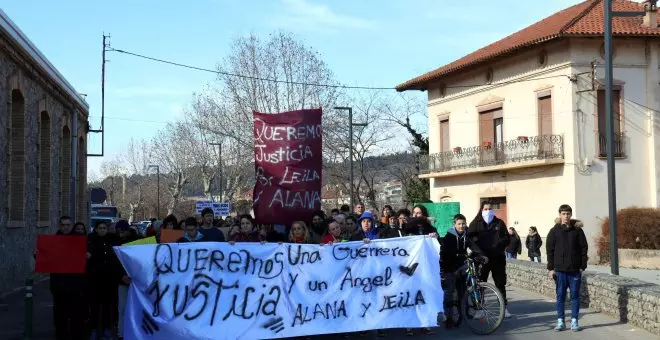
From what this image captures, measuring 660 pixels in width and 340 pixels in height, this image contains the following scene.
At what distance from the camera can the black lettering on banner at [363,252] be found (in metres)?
10.6

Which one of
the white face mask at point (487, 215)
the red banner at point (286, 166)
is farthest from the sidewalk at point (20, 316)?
the white face mask at point (487, 215)

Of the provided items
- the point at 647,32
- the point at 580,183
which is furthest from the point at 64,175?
the point at 647,32

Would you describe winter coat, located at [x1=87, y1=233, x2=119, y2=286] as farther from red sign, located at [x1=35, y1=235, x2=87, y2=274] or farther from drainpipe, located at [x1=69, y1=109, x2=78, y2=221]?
drainpipe, located at [x1=69, y1=109, x2=78, y2=221]

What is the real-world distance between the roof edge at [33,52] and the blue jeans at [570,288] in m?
12.2

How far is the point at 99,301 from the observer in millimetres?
11391

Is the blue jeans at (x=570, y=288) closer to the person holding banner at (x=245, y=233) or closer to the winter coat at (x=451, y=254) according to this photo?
the winter coat at (x=451, y=254)

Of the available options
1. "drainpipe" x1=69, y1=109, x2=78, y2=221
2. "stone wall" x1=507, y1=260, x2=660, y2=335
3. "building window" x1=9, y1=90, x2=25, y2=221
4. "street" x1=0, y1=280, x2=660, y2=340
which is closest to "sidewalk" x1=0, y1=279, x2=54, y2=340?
"street" x1=0, y1=280, x2=660, y2=340

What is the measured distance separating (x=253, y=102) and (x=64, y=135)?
644 inches

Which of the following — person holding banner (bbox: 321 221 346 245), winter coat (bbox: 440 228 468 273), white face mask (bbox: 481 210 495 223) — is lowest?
winter coat (bbox: 440 228 468 273)

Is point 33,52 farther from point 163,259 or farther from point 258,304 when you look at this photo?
point 258,304

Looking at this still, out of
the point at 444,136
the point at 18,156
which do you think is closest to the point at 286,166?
the point at 18,156

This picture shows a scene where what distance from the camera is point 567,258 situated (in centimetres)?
1135

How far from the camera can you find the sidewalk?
12.1m

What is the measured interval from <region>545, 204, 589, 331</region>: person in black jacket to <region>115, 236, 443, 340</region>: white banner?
1869 mm
